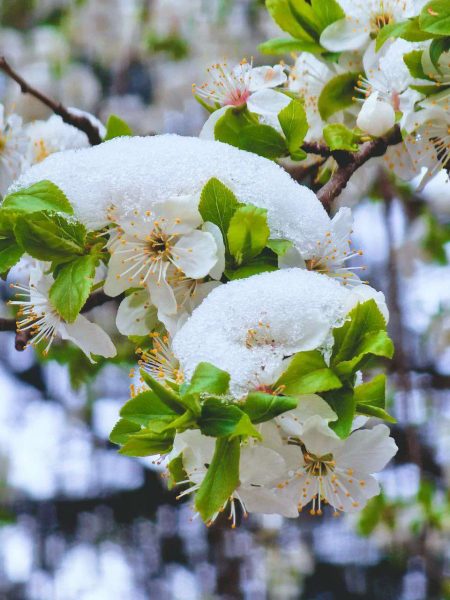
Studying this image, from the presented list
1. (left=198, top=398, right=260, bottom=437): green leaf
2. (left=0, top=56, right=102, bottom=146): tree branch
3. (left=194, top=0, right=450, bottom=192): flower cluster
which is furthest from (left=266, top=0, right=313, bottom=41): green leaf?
(left=198, top=398, right=260, bottom=437): green leaf

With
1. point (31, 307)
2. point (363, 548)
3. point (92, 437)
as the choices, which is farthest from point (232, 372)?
point (363, 548)

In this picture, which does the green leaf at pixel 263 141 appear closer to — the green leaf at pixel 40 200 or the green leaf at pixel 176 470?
the green leaf at pixel 40 200

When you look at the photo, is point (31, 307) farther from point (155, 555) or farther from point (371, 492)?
point (155, 555)

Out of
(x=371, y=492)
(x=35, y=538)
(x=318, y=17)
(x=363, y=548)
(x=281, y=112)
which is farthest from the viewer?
(x=363, y=548)

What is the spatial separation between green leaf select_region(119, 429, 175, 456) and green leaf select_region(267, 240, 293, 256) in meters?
0.20

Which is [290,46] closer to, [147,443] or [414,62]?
[414,62]

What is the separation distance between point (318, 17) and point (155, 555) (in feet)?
13.6

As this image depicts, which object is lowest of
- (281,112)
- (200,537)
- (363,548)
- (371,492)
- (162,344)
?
(363,548)

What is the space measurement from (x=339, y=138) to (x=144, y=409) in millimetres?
454

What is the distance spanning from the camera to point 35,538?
15.6 ft

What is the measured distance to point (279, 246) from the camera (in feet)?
2.77

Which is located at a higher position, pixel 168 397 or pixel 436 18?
pixel 436 18

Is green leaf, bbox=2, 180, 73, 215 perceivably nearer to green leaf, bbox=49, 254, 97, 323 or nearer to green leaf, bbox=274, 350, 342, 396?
green leaf, bbox=49, 254, 97, 323

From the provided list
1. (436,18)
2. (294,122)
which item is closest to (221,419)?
(294,122)
